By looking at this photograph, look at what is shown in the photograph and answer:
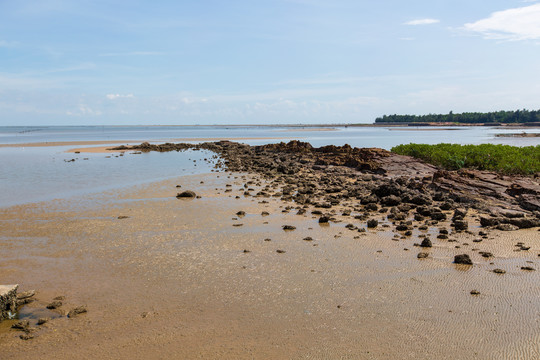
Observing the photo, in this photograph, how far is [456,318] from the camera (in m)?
6.54

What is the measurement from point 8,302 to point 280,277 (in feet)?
16.7

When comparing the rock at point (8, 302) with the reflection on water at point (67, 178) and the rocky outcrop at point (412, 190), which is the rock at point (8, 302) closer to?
the rocky outcrop at point (412, 190)

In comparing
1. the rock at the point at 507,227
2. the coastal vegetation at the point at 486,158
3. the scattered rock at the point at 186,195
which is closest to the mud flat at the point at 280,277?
the rock at the point at 507,227

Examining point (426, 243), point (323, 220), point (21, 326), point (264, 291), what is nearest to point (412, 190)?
point (323, 220)

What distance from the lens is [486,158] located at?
22750 mm

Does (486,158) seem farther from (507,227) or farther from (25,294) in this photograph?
(25,294)

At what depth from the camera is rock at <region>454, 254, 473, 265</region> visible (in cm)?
901

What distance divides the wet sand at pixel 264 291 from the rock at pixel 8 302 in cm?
26

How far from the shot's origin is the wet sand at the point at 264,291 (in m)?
5.79

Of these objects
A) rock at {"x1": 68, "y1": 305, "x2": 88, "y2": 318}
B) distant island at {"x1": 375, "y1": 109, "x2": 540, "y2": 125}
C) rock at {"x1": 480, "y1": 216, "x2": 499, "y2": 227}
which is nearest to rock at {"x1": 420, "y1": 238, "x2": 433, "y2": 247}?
rock at {"x1": 480, "y1": 216, "x2": 499, "y2": 227}

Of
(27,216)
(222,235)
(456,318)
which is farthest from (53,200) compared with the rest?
(456,318)

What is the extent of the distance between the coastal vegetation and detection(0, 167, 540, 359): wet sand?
1067 cm

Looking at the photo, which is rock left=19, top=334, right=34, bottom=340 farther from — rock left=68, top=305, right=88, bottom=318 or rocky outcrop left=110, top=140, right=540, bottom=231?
rocky outcrop left=110, top=140, right=540, bottom=231

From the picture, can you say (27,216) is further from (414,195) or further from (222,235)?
(414,195)
